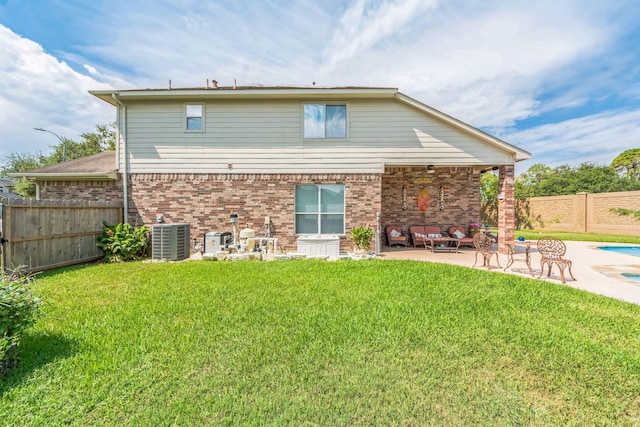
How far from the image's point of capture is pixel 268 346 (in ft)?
10.6

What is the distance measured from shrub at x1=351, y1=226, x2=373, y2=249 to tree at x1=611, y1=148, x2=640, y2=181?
4120 centimetres

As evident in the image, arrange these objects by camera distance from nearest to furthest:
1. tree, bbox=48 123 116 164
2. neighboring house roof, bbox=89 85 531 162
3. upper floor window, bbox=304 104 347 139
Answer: neighboring house roof, bbox=89 85 531 162 → upper floor window, bbox=304 104 347 139 → tree, bbox=48 123 116 164

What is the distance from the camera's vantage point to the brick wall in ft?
31.1

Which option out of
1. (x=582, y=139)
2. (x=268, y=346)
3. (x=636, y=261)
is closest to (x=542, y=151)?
(x=582, y=139)

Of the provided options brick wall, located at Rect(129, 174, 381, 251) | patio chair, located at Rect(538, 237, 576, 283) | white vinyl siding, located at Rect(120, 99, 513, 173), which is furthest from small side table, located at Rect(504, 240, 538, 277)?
brick wall, located at Rect(129, 174, 381, 251)

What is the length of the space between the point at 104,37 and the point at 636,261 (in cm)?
1872

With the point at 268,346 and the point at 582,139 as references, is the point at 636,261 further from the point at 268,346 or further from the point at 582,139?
the point at 582,139

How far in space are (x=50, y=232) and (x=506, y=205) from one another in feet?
44.0

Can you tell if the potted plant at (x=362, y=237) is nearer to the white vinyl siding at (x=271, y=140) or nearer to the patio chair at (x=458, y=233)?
the white vinyl siding at (x=271, y=140)

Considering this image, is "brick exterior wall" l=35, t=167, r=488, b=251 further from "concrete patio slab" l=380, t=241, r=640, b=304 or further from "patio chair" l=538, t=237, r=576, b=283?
"patio chair" l=538, t=237, r=576, b=283

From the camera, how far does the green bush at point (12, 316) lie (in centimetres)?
262

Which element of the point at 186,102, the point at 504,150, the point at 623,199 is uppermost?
the point at 186,102

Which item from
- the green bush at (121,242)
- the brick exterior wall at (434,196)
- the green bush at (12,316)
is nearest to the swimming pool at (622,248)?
the brick exterior wall at (434,196)

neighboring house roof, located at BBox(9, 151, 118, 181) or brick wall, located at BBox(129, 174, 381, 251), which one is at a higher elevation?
neighboring house roof, located at BBox(9, 151, 118, 181)
